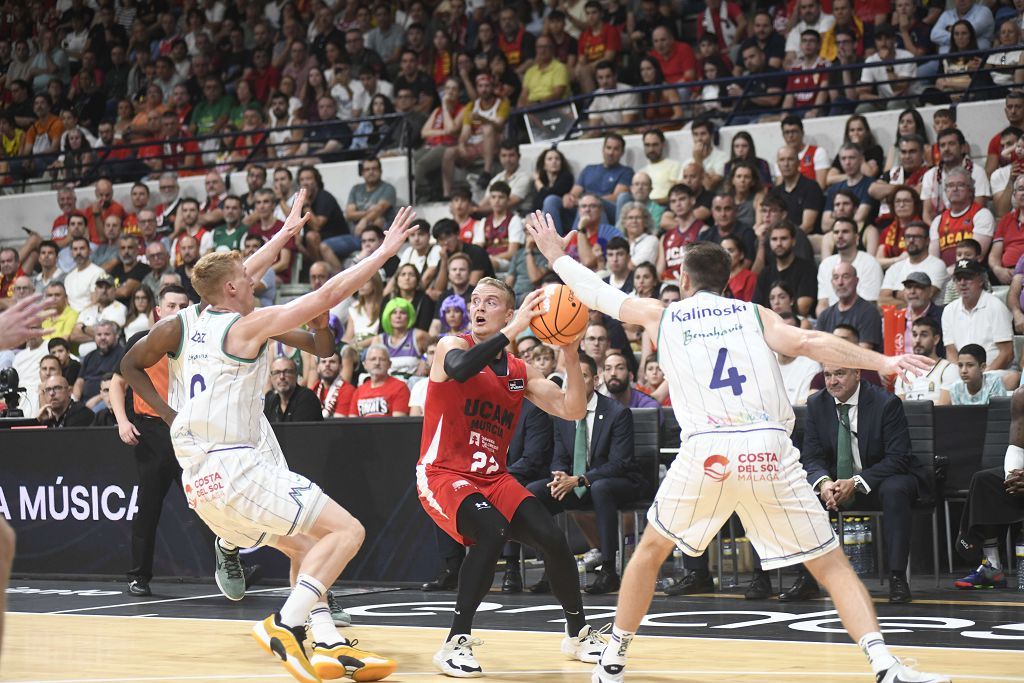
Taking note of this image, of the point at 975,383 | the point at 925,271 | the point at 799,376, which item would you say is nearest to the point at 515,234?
the point at 799,376

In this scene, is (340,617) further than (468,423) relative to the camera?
Yes

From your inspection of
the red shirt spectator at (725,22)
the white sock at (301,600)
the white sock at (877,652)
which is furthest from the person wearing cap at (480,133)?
the white sock at (877,652)

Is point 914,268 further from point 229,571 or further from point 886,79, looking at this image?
point 229,571

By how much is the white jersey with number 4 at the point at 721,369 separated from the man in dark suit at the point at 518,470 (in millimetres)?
4532

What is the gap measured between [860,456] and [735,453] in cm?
433

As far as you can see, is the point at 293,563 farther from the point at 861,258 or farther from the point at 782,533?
the point at 861,258

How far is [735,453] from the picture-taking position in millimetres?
5699

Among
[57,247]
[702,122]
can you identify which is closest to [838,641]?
[702,122]

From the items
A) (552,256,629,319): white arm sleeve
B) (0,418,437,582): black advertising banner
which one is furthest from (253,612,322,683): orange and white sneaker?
(0,418,437,582): black advertising banner

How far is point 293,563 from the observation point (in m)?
7.68

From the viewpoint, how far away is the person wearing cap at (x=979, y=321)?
10961mm

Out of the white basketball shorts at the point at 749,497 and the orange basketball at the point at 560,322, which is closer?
the white basketball shorts at the point at 749,497

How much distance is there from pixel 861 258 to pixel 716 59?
422cm

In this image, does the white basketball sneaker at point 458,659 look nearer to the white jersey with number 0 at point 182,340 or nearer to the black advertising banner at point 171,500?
the white jersey with number 0 at point 182,340
